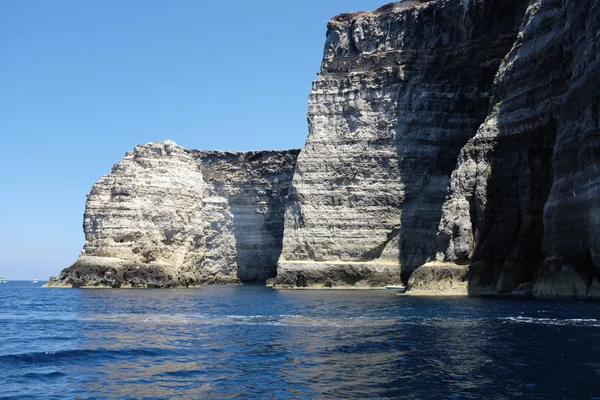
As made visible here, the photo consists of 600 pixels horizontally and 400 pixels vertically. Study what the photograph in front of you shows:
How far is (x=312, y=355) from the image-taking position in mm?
20531

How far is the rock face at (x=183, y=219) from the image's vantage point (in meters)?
79.1

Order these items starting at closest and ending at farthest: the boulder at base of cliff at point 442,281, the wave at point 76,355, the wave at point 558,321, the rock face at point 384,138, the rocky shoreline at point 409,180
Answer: the wave at point 76,355 → the wave at point 558,321 → the rocky shoreline at point 409,180 → the boulder at base of cliff at point 442,281 → the rock face at point 384,138

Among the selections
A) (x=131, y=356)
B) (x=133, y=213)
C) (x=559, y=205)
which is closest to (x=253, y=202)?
(x=133, y=213)

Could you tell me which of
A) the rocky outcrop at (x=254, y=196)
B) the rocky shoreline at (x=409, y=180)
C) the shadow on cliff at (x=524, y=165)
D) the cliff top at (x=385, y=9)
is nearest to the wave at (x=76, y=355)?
the rocky shoreline at (x=409, y=180)

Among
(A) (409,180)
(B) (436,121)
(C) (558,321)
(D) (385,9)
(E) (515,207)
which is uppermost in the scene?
(D) (385,9)

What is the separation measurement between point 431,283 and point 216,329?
23.9 metres

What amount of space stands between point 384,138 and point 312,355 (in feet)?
175

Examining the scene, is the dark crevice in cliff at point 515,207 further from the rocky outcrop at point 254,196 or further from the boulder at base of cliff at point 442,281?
the rocky outcrop at point 254,196

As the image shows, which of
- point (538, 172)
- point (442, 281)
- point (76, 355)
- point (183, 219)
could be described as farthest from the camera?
point (183, 219)

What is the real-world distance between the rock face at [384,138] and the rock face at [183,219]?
1792 centimetres

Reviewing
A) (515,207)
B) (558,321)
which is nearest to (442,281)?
(515,207)

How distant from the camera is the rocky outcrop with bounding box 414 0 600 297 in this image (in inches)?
1523

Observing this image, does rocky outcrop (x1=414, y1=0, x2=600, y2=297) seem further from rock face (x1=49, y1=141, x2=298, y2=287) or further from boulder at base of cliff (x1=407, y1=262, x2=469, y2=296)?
rock face (x1=49, y1=141, x2=298, y2=287)

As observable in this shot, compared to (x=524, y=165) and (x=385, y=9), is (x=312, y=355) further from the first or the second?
(x=385, y=9)
